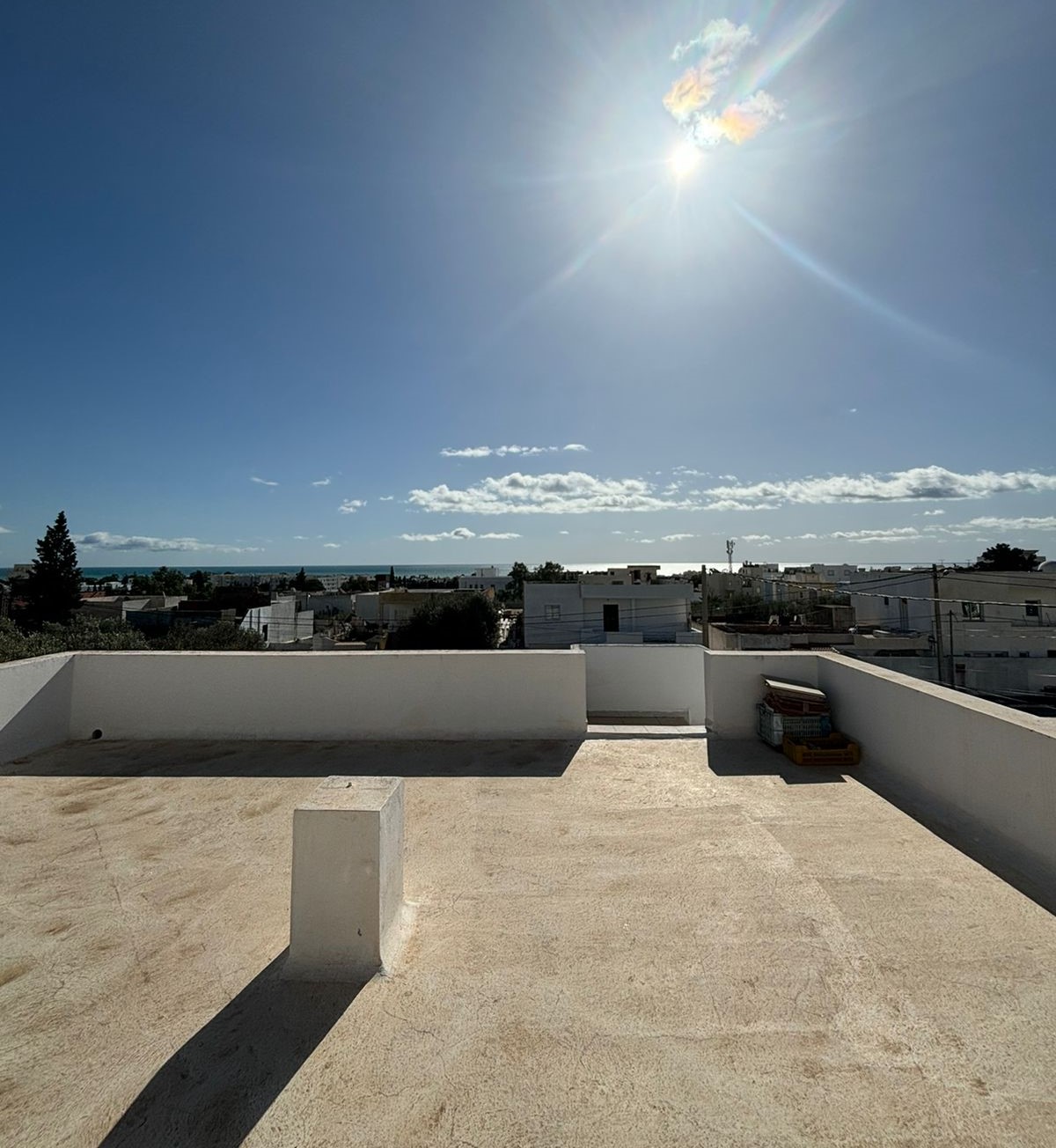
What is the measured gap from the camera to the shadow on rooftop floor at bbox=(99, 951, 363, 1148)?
147 cm

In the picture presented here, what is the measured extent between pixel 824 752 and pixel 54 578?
38.8 metres

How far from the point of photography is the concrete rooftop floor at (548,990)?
4.97ft

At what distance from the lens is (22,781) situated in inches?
160

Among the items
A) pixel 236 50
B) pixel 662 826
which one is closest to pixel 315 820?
pixel 662 826

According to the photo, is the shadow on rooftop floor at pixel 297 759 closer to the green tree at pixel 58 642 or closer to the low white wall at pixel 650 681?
the low white wall at pixel 650 681

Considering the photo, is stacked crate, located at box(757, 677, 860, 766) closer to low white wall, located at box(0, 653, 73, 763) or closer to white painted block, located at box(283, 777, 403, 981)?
white painted block, located at box(283, 777, 403, 981)

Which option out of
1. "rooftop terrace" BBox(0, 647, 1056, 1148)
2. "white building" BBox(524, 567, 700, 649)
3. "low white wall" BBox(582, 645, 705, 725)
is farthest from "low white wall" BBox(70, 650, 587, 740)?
"white building" BBox(524, 567, 700, 649)

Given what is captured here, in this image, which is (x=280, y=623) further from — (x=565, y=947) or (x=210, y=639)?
(x=565, y=947)

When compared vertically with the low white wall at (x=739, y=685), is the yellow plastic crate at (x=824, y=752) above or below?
below

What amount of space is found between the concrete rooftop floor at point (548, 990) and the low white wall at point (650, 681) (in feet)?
10.8

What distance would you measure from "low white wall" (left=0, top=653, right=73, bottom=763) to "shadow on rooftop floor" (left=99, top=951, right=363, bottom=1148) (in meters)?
3.99

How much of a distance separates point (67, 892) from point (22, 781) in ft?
6.78

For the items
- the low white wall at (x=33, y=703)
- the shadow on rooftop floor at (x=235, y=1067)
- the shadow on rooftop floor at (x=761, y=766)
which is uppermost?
the low white wall at (x=33, y=703)

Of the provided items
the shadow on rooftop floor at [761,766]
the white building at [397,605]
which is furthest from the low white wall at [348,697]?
the white building at [397,605]
